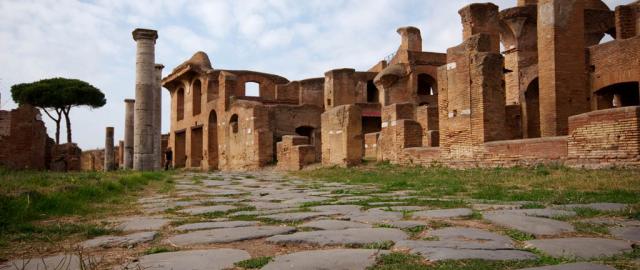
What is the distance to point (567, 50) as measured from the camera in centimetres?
1616

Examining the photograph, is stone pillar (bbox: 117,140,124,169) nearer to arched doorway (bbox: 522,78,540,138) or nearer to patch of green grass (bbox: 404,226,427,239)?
arched doorway (bbox: 522,78,540,138)

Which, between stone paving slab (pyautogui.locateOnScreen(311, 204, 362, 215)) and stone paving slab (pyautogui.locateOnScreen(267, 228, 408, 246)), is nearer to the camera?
stone paving slab (pyautogui.locateOnScreen(267, 228, 408, 246))

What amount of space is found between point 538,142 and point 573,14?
6546mm

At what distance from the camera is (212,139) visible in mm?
30188

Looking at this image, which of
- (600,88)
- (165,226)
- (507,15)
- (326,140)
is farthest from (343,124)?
(165,226)

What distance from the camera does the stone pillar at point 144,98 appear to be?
1856cm

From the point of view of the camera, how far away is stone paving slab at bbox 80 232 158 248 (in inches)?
133

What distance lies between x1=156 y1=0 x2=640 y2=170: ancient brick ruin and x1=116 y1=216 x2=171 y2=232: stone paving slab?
9.19m

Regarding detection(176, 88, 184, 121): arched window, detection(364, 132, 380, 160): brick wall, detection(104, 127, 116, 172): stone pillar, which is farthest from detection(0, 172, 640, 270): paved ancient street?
detection(176, 88, 184, 121): arched window

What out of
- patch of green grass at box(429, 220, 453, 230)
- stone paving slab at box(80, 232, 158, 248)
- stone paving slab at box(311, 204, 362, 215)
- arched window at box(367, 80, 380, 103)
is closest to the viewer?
stone paving slab at box(80, 232, 158, 248)

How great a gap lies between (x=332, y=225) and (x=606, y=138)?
872cm

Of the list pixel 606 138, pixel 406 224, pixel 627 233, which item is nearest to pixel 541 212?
pixel 627 233

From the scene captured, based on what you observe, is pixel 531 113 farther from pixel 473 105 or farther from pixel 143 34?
pixel 143 34

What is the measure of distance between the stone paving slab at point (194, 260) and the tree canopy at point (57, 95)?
127 ft
